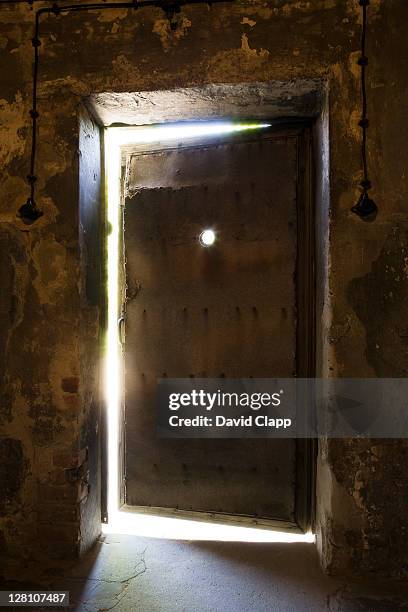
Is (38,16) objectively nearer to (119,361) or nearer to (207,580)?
(119,361)

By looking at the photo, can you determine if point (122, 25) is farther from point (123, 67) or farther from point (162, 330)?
point (162, 330)

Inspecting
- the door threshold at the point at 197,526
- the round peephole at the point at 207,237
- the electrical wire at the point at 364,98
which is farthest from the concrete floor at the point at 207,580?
the electrical wire at the point at 364,98

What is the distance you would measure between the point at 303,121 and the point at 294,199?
14.1 inches

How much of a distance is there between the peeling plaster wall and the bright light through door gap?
24cm

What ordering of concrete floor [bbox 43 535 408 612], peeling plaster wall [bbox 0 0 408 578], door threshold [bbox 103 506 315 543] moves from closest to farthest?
1. concrete floor [bbox 43 535 408 612]
2. peeling plaster wall [bbox 0 0 408 578]
3. door threshold [bbox 103 506 315 543]

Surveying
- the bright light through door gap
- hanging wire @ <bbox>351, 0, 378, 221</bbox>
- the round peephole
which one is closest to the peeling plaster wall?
hanging wire @ <bbox>351, 0, 378, 221</bbox>

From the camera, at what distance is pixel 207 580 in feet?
5.08

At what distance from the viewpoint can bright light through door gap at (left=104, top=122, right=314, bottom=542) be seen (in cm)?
186

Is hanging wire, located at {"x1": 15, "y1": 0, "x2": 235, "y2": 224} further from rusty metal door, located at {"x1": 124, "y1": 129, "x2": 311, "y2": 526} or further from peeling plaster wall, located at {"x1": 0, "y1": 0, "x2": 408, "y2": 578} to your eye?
rusty metal door, located at {"x1": 124, "y1": 129, "x2": 311, "y2": 526}

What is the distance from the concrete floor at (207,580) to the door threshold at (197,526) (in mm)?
62

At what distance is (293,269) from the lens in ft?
6.10

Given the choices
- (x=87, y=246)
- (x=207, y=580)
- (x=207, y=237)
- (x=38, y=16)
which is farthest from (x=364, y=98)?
(x=207, y=580)

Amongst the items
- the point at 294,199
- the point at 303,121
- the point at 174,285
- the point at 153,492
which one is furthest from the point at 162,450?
the point at 303,121

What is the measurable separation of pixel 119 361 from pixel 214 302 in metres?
0.57
